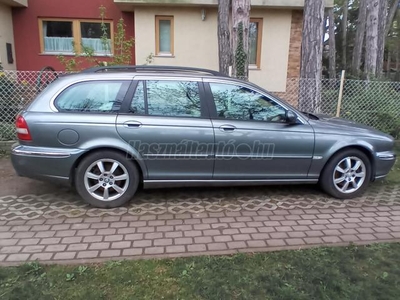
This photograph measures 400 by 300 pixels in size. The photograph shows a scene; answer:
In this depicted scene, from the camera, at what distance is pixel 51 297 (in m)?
2.34

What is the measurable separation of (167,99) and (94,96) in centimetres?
86

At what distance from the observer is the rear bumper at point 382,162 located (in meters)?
4.34

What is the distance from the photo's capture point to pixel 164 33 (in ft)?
38.1

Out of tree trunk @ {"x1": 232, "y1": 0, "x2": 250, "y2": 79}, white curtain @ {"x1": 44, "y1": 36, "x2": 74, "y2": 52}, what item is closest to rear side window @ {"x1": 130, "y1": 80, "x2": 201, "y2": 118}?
tree trunk @ {"x1": 232, "y1": 0, "x2": 250, "y2": 79}

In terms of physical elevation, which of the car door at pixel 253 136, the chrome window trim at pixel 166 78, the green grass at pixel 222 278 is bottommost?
the green grass at pixel 222 278

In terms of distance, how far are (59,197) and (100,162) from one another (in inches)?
36.5

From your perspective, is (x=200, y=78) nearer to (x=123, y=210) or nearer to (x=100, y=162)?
(x=100, y=162)

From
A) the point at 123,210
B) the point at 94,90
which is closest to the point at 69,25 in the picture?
the point at 94,90

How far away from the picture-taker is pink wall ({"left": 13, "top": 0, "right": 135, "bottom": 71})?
456 inches

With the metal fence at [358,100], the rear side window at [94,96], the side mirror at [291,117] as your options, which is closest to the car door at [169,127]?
the rear side window at [94,96]

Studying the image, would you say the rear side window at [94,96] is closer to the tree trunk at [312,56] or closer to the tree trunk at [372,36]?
the tree trunk at [312,56]

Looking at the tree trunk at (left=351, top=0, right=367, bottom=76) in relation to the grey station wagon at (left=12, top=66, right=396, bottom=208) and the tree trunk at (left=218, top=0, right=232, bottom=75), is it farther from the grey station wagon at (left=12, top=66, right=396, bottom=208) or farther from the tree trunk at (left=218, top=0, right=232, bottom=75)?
the grey station wagon at (left=12, top=66, right=396, bottom=208)

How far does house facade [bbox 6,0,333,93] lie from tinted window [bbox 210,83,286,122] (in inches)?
319

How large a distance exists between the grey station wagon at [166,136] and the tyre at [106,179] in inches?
0.5
